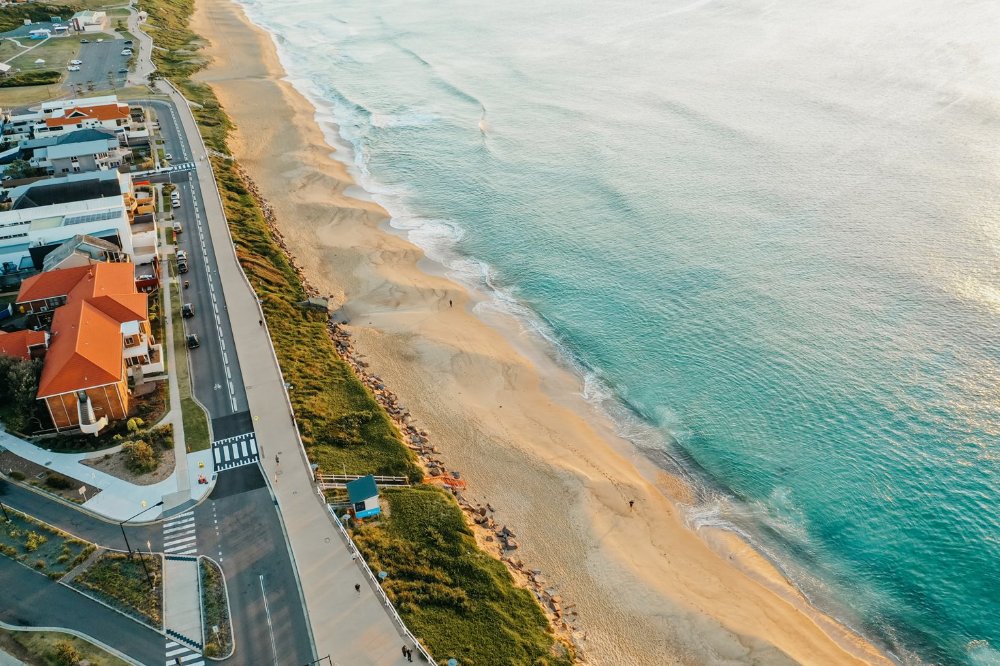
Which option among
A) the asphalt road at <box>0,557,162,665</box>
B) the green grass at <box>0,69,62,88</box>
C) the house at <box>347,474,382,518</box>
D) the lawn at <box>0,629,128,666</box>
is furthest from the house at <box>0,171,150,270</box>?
the green grass at <box>0,69,62,88</box>

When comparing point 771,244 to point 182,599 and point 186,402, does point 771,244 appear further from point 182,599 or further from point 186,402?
point 182,599

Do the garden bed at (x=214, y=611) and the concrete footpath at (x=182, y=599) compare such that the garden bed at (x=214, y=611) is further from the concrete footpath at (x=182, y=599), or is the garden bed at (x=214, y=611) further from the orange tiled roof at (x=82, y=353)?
the orange tiled roof at (x=82, y=353)

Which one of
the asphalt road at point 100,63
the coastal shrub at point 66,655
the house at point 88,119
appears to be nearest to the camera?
the coastal shrub at point 66,655

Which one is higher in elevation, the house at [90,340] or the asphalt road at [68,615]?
the house at [90,340]

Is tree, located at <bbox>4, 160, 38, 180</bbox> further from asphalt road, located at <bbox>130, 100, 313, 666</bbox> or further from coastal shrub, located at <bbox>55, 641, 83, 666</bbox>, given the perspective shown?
coastal shrub, located at <bbox>55, 641, 83, 666</bbox>

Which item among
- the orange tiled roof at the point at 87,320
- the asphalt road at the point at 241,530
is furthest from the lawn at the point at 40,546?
the orange tiled roof at the point at 87,320

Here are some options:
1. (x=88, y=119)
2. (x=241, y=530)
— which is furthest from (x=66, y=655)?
(x=88, y=119)

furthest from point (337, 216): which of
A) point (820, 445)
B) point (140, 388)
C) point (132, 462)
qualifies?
point (820, 445)

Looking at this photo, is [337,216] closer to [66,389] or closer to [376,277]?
[376,277]
